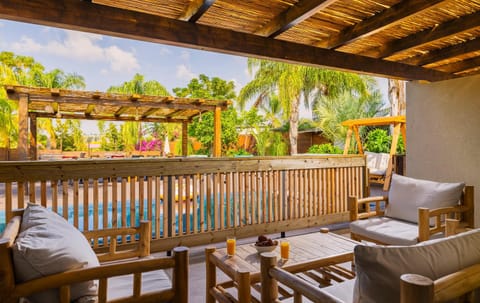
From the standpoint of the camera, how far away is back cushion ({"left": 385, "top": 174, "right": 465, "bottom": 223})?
2.95m

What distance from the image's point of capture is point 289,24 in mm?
2787

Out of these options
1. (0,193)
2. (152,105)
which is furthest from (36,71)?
(152,105)

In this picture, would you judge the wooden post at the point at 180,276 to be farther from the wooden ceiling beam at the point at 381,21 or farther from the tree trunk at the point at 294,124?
the tree trunk at the point at 294,124

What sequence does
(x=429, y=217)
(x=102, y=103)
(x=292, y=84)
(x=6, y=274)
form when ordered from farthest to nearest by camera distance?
(x=292, y=84), (x=102, y=103), (x=429, y=217), (x=6, y=274)

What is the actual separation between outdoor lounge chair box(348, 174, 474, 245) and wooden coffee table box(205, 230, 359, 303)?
57cm

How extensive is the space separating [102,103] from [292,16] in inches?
234

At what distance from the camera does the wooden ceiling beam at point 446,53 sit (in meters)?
3.65

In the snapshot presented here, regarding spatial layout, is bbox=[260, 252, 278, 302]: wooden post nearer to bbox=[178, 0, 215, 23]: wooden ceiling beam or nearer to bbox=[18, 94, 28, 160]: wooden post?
bbox=[178, 0, 215, 23]: wooden ceiling beam

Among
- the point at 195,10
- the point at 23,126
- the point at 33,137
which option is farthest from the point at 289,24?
the point at 33,137

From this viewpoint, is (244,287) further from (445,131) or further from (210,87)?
(210,87)

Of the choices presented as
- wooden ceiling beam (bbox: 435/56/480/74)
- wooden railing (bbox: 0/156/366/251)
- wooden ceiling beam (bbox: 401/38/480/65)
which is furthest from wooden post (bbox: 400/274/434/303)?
wooden ceiling beam (bbox: 435/56/480/74)

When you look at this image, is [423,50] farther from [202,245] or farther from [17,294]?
[17,294]

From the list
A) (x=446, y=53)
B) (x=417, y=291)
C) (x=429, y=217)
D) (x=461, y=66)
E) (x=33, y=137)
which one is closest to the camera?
(x=417, y=291)

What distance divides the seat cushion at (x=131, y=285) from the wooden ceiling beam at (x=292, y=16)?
2.29 m
